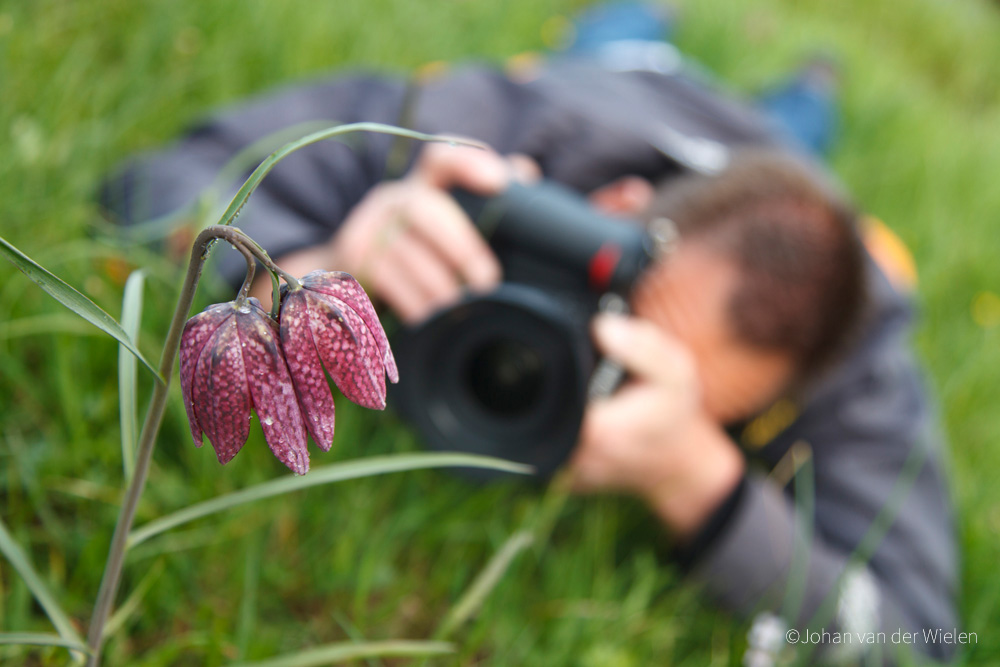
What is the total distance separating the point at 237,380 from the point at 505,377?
54cm

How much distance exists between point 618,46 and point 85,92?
1.53 metres

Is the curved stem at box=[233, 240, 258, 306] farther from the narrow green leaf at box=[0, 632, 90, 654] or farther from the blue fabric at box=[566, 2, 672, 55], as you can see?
the blue fabric at box=[566, 2, 672, 55]

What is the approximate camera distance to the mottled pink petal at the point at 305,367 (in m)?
0.28

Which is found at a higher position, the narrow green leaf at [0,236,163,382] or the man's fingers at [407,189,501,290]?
the narrow green leaf at [0,236,163,382]

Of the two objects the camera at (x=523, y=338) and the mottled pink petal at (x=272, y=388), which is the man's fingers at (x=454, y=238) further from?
the mottled pink petal at (x=272, y=388)

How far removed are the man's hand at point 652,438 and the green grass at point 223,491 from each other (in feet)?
0.16

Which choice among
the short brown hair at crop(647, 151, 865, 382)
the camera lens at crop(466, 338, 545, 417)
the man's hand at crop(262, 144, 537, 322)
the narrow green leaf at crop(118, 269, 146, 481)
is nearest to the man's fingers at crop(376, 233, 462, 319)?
the man's hand at crop(262, 144, 537, 322)

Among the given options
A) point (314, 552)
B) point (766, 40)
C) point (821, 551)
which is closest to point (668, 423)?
point (821, 551)

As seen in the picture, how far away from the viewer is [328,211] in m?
1.20

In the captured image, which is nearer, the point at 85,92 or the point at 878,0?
the point at 85,92

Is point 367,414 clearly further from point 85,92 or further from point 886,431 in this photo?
point 886,431

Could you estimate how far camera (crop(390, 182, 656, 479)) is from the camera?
0.73 metres

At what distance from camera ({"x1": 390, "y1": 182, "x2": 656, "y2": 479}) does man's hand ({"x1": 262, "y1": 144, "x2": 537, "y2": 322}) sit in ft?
0.08

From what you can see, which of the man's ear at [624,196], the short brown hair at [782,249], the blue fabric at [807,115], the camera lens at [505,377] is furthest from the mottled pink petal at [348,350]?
the blue fabric at [807,115]
